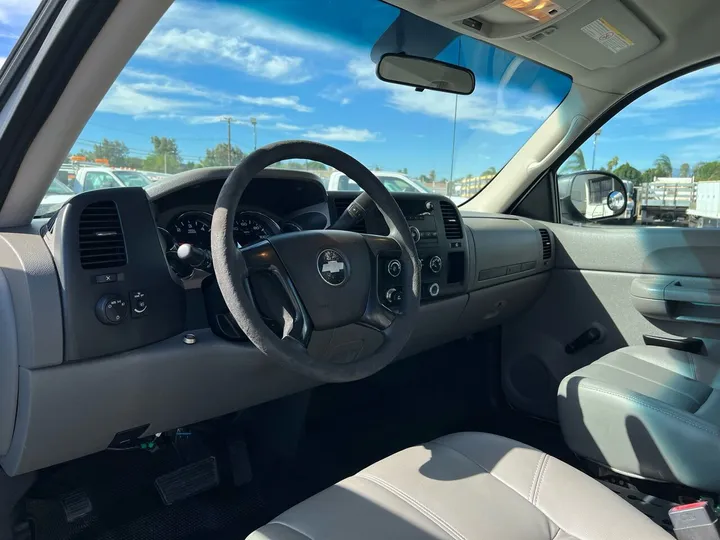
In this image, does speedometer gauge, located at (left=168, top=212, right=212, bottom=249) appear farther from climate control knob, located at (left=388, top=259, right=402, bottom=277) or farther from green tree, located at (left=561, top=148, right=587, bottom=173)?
green tree, located at (left=561, top=148, right=587, bottom=173)

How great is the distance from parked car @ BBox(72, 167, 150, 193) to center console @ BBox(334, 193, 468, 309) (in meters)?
0.76

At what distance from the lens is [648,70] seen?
2.65 metres

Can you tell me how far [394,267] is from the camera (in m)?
1.73

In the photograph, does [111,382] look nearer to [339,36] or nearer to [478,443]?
[478,443]

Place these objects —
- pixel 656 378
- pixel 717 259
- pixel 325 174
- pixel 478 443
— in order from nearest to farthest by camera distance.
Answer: pixel 478 443 → pixel 325 174 → pixel 656 378 → pixel 717 259

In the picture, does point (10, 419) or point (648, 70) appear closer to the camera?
point (10, 419)

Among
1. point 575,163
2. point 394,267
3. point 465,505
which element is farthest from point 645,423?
point 575,163

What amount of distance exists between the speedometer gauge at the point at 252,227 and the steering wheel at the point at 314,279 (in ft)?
1.19

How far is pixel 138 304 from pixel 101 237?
0.64 ft

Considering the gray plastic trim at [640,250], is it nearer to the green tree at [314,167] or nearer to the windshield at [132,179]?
the green tree at [314,167]

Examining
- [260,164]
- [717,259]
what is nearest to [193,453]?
[260,164]

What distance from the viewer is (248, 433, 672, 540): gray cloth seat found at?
1.25 metres

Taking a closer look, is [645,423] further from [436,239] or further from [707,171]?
[707,171]

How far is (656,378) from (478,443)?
104 cm
